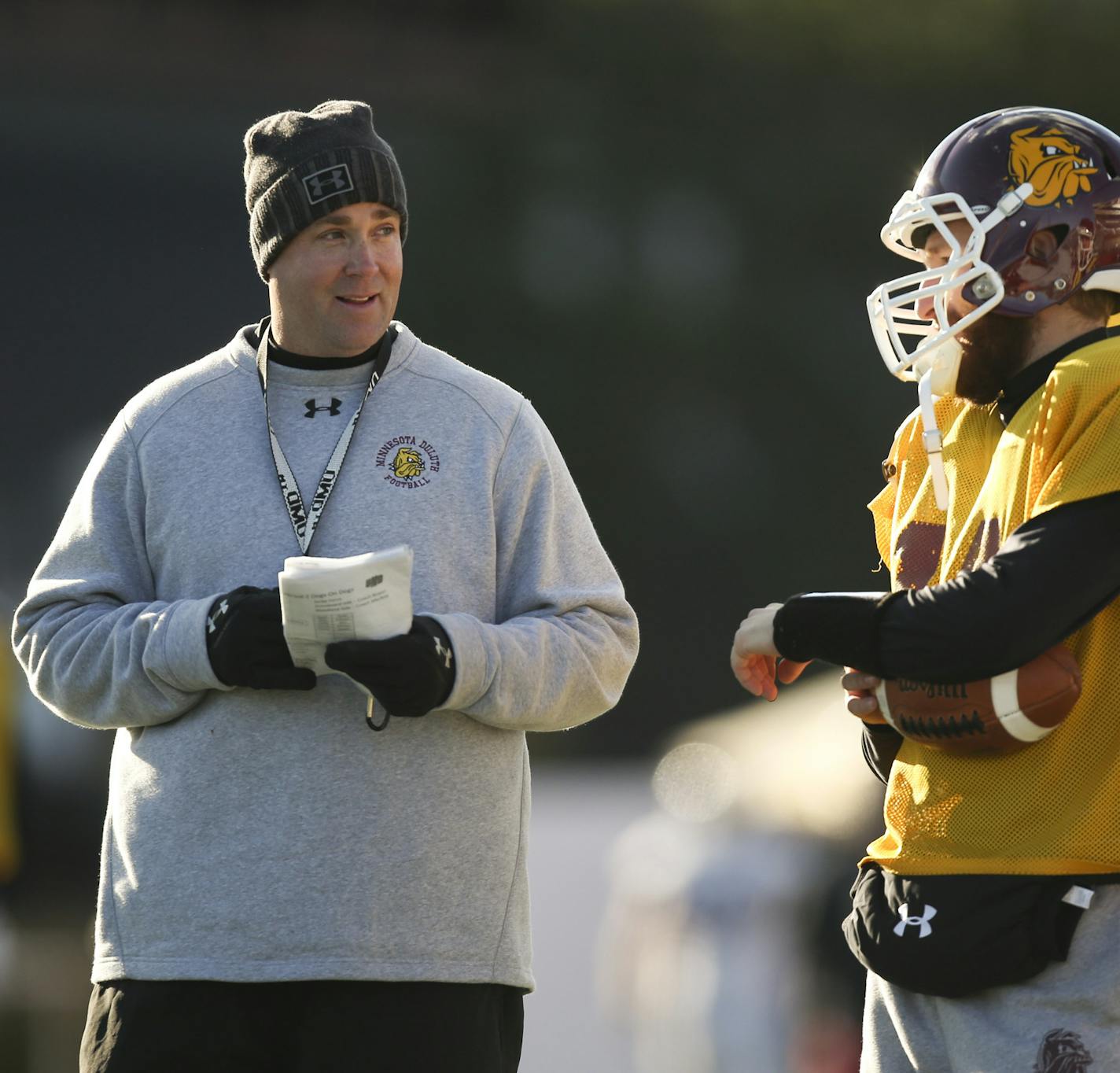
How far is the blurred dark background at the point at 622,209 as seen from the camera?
6.84 m

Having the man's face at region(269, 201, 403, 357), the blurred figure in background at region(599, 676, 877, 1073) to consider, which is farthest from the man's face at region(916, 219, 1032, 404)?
the blurred figure in background at region(599, 676, 877, 1073)

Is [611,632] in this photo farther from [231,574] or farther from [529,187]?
[529,187]

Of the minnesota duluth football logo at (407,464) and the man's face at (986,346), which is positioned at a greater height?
the man's face at (986,346)

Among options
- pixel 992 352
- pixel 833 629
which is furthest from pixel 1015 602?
pixel 992 352

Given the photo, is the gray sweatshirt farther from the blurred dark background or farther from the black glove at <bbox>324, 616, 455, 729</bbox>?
the blurred dark background

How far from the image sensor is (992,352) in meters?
2.23

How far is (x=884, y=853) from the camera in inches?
88.2

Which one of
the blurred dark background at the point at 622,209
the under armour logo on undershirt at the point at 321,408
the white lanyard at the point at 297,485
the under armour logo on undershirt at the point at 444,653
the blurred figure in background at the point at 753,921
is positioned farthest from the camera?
the blurred dark background at the point at 622,209

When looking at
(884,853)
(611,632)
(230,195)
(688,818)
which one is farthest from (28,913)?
(884,853)

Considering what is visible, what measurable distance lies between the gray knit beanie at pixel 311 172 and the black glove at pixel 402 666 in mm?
721

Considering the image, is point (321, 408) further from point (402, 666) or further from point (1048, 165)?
point (1048, 165)

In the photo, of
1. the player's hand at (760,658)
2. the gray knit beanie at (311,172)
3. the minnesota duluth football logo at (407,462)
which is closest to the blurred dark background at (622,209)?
the gray knit beanie at (311,172)

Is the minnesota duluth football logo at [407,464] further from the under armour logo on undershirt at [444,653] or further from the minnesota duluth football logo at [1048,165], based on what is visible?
the minnesota duluth football logo at [1048,165]

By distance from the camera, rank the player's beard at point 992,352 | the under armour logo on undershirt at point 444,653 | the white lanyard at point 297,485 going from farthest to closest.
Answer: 1. the white lanyard at point 297,485
2. the under armour logo on undershirt at point 444,653
3. the player's beard at point 992,352
